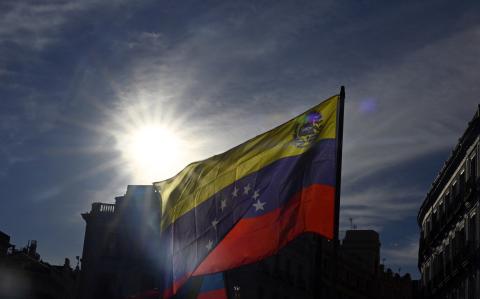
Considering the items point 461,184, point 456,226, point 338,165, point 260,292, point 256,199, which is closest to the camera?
point 338,165

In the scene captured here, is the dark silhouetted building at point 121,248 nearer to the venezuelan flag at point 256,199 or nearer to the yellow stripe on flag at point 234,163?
the yellow stripe on flag at point 234,163

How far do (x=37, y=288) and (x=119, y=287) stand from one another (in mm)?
20966

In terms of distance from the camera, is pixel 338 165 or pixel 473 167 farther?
pixel 473 167

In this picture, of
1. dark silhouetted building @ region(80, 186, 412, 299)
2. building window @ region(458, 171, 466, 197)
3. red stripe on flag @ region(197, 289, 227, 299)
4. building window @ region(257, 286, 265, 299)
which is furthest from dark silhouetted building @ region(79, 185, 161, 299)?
red stripe on flag @ region(197, 289, 227, 299)

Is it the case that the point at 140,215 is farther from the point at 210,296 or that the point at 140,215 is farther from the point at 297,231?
the point at 297,231

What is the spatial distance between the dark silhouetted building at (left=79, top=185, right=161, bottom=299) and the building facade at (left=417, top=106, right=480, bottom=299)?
22618 mm

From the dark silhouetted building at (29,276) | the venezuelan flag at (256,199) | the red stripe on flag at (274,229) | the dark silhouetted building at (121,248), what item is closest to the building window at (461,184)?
the dark silhouetted building at (121,248)

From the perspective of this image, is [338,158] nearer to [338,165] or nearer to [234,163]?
[338,165]

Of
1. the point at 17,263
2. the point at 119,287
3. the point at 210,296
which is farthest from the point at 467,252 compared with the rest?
the point at 17,263

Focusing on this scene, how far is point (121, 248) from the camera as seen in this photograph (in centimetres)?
6181

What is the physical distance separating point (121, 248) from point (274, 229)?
1995 inches

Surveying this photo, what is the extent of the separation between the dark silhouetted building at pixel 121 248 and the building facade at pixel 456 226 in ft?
74.2

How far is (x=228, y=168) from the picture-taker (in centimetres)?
1461

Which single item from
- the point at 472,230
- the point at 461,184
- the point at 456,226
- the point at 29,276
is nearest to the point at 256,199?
the point at 472,230
